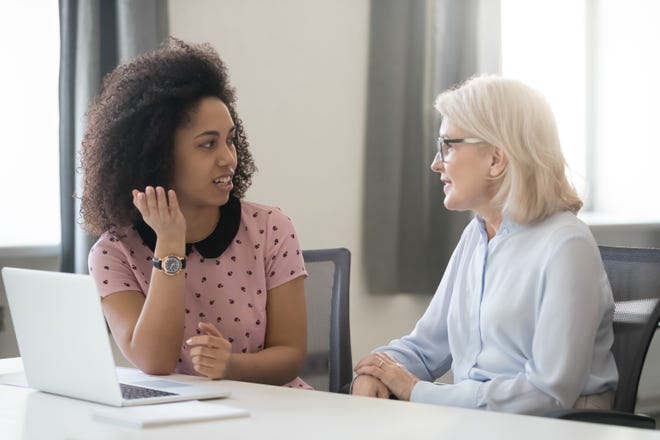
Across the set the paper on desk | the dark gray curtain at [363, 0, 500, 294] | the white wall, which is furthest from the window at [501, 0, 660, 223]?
the paper on desk

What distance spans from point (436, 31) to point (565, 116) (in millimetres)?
1130

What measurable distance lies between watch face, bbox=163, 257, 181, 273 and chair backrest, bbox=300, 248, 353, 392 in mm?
560

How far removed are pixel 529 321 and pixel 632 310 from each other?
229 millimetres

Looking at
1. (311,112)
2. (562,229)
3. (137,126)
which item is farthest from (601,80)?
(137,126)

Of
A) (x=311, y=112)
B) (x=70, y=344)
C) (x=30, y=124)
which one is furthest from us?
(x=311, y=112)

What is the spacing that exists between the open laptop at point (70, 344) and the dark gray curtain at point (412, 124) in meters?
2.37

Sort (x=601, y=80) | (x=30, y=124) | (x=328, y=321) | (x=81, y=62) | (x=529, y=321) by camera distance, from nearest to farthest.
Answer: (x=529, y=321) → (x=328, y=321) → (x=81, y=62) → (x=30, y=124) → (x=601, y=80)

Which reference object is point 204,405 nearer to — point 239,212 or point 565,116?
point 239,212

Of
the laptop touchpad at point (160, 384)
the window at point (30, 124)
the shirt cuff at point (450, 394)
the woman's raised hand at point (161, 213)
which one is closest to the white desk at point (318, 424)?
the laptop touchpad at point (160, 384)

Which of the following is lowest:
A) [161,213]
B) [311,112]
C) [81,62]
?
[161,213]

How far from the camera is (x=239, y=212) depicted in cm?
242

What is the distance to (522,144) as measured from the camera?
213 centimetres

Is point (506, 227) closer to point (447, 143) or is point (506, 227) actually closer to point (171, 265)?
point (447, 143)

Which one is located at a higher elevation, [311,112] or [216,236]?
[311,112]
